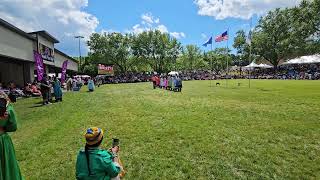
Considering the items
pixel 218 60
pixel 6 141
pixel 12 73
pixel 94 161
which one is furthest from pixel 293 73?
pixel 94 161

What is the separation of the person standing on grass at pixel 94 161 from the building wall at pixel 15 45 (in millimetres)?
24594

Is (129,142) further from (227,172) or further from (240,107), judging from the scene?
(240,107)

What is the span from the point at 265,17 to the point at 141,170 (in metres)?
86.5

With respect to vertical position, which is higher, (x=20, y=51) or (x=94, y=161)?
(x=20, y=51)

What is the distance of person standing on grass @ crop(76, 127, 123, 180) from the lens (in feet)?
13.1

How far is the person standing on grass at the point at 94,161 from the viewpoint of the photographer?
398 cm

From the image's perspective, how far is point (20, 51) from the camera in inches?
1191

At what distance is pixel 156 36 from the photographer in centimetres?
8300

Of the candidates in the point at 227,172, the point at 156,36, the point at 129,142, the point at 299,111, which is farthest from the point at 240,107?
the point at 156,36

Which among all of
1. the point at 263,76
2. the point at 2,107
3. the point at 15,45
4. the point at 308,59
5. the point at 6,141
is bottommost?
the point at 6,141

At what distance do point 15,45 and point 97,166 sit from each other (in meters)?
28.2

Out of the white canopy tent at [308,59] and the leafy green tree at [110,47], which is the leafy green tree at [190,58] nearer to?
the leafy green tree at [110,47]

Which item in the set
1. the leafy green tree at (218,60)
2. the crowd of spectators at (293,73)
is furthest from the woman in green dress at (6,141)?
the leafy green tree at (218,60)

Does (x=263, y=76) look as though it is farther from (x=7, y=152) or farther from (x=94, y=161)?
(x=94, y=161)
